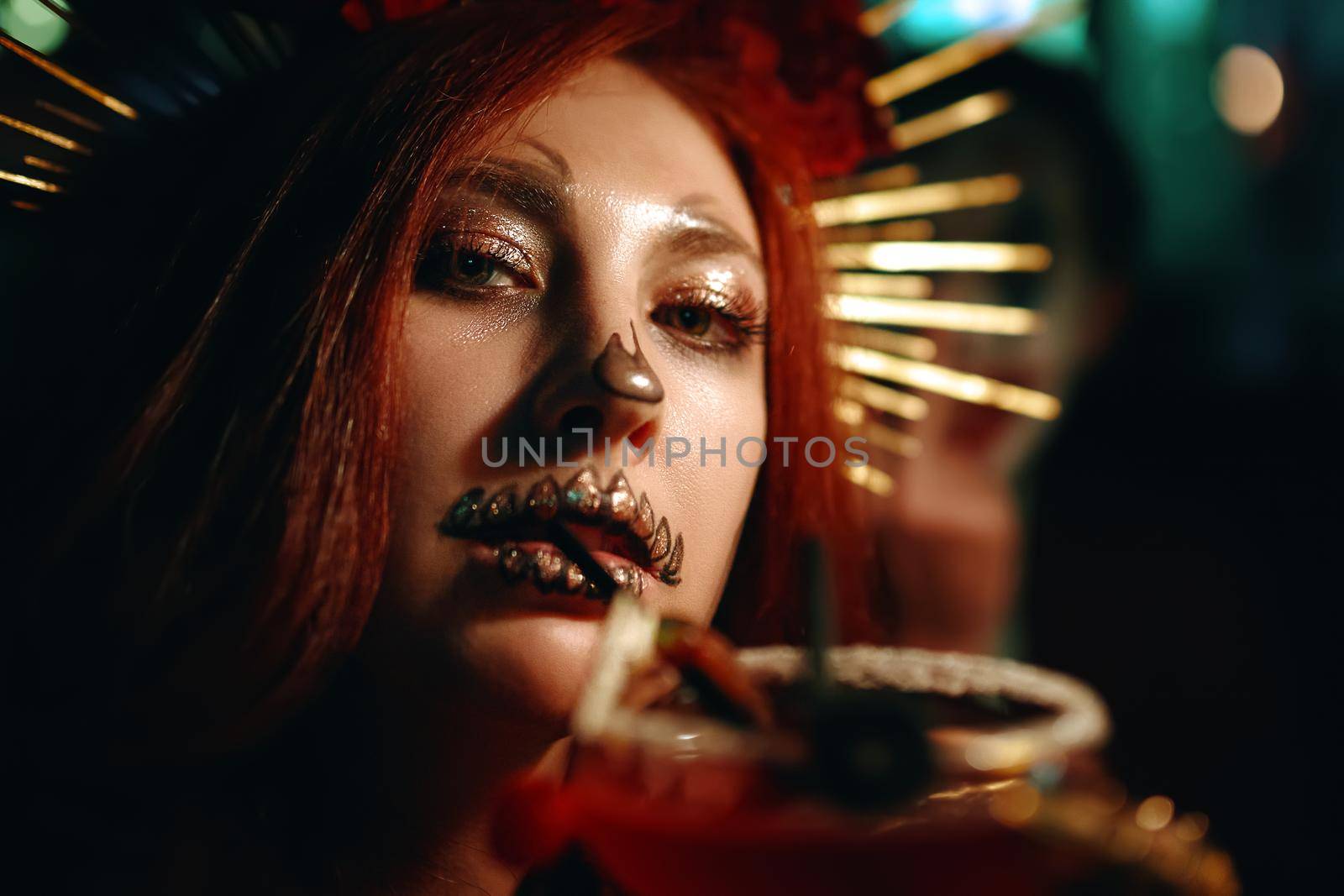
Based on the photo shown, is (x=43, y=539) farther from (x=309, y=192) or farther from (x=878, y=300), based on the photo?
(x=878, y=300)

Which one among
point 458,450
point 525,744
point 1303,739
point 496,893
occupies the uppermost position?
point 458,450

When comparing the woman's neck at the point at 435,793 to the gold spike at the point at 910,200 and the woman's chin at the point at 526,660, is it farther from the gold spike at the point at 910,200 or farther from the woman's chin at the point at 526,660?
the gold spike at the point at 910,200

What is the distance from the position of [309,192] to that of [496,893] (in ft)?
3.15

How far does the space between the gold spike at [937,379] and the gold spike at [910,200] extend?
28 centimetres

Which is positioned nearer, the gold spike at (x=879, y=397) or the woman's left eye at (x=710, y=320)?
the woman's left eye at (x=710, y=320)

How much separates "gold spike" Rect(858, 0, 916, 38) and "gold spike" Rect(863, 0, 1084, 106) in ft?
0.27

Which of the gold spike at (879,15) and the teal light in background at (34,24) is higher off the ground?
the gold spike at (879,15)

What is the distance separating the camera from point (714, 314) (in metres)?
1.42

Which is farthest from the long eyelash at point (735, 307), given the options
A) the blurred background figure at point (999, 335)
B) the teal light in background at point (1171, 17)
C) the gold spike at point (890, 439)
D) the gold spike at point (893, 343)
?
the teal light in background at point (1171, 17)

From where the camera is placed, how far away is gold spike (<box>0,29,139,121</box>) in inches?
52.1

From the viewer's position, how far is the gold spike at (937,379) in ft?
6.90

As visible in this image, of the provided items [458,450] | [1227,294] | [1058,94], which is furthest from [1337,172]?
[458,450]

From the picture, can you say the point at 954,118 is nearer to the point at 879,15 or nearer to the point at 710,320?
the point at 879,15

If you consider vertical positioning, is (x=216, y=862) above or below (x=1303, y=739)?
above
